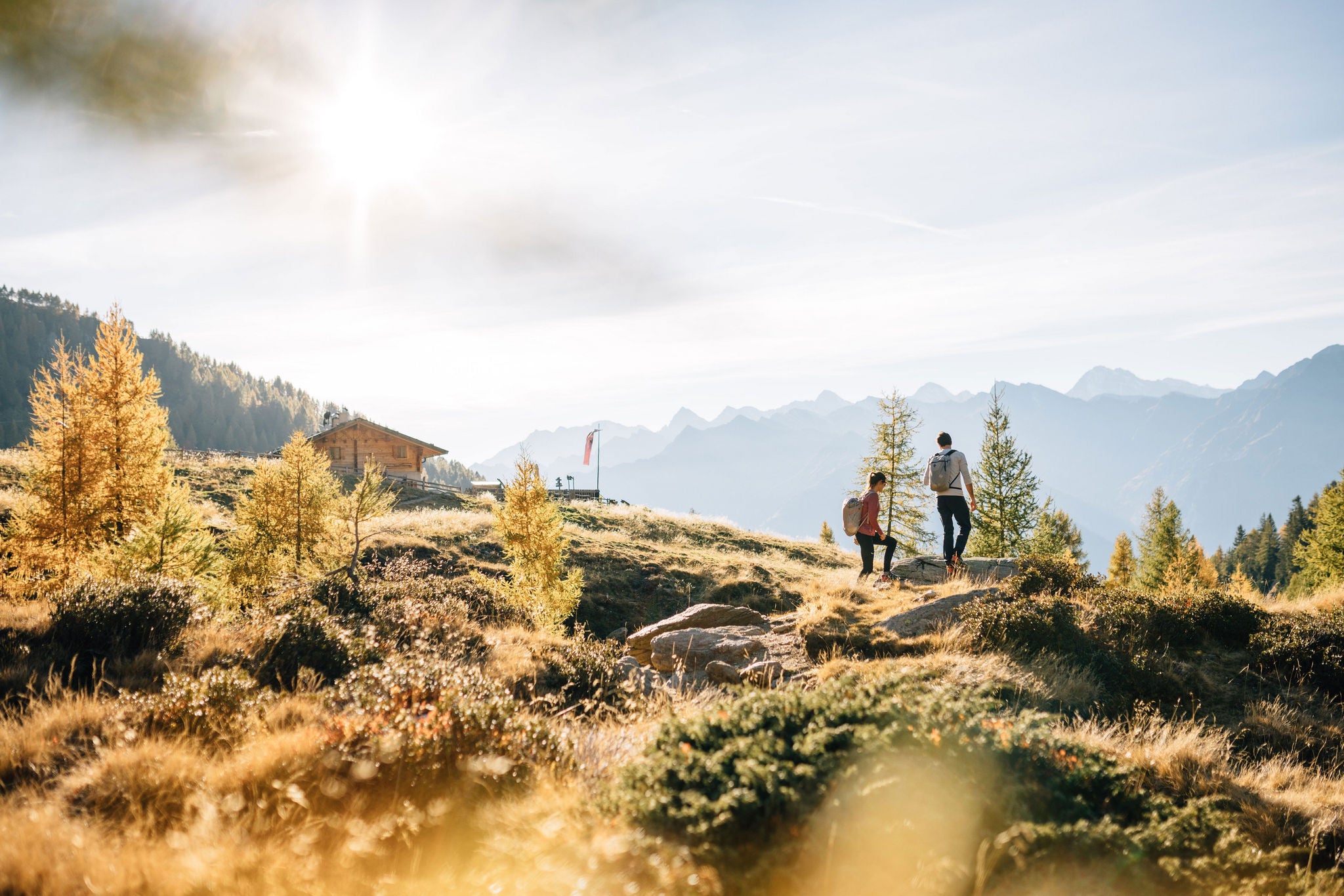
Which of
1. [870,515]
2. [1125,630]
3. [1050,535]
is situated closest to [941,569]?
[870,515]

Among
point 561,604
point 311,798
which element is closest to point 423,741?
point 311,798

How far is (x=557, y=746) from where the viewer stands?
4961 mm

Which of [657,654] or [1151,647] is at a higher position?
[1151,647]

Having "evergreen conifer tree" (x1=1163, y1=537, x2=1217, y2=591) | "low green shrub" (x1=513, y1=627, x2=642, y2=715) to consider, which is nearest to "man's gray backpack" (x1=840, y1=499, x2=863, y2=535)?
"low green shrub" (x1=513, y1=627, x2=642, y2=715)

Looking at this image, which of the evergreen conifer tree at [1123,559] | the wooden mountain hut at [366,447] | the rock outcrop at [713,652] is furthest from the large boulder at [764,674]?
the wooden mountain hut at [366,447]

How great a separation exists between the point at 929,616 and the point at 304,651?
29.5ft

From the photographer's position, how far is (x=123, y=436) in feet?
49.5

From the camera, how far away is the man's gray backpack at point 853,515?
12883 mm

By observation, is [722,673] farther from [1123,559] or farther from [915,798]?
[1123,559]

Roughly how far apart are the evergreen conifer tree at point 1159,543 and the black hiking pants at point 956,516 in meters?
34.7

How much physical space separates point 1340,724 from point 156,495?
22289mm

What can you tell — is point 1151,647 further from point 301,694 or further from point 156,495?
point 156,495

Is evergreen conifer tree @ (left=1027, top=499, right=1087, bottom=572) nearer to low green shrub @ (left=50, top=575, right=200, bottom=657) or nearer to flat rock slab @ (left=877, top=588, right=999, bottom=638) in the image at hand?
flat rock slab @ (left=877, top=588, right=999, bottom=638)

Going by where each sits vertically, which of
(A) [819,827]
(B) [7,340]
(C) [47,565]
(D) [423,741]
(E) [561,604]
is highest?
(B) [7,340]
